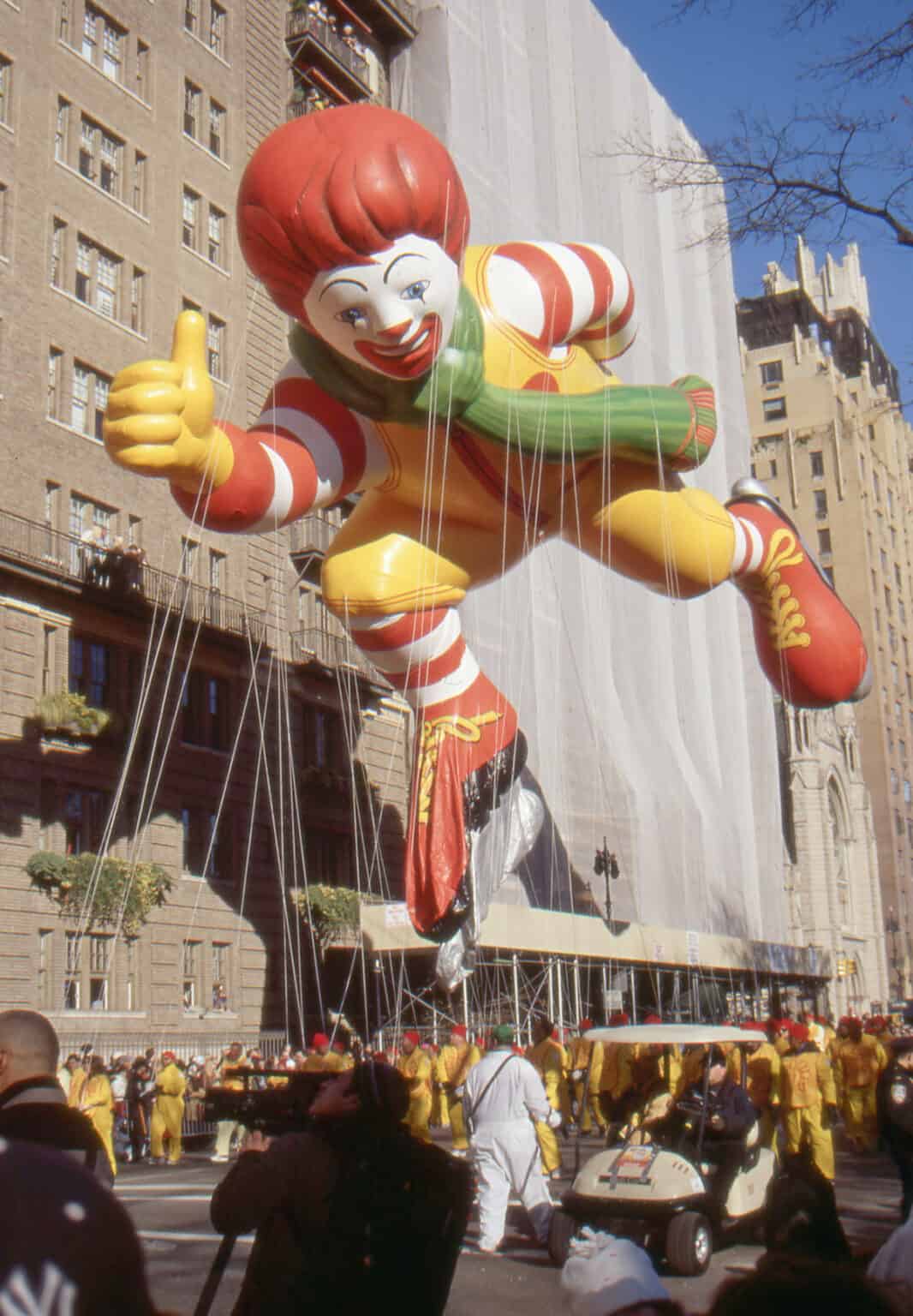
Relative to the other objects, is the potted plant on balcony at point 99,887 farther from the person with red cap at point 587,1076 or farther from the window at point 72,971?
the person with red cap at point 587,1076

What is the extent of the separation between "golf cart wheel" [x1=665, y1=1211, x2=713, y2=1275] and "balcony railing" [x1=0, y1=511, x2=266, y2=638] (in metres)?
13.8

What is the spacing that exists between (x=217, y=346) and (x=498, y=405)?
1951 centimetres

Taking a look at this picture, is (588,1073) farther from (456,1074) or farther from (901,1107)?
(901,1107)

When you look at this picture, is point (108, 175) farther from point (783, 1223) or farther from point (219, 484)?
point (783, 1223)

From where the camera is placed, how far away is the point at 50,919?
21.3 meters

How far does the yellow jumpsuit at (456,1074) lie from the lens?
1583 cm

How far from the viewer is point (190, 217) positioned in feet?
91.2

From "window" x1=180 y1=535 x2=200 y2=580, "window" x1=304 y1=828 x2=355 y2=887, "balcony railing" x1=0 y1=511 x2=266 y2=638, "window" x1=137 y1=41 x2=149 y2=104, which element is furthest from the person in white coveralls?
"window" x1=137 y1=41 x2=149 y2=104

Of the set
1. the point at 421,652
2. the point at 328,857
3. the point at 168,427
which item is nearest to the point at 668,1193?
the point at 421,652

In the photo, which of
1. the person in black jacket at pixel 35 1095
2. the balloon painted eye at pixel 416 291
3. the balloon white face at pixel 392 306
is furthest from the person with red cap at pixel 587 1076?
the person in black jacket at pixel 35 1095

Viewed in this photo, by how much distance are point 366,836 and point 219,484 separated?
66.2 feet

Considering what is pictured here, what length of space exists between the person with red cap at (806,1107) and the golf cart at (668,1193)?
2.49m

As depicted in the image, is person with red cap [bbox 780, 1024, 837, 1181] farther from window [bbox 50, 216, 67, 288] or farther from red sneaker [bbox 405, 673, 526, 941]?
window [bbox 50, 216, 67, 288]

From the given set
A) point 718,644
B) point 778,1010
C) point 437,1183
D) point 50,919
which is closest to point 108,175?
point 50,919
